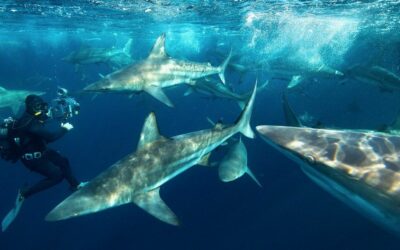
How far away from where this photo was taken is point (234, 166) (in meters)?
9.05

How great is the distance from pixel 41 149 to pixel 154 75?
12.7 ft

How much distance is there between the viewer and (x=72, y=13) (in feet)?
78.3

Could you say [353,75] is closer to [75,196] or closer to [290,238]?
[290,238]

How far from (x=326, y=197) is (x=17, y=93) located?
16.3 meters

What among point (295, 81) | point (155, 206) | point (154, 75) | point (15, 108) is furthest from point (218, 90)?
point (15, 108)

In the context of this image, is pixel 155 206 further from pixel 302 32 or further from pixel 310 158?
pixel 302 32

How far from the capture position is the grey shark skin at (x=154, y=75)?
9.52 m

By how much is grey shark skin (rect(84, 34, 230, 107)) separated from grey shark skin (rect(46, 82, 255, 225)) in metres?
2.26

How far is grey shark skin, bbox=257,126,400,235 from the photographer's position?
4191mm

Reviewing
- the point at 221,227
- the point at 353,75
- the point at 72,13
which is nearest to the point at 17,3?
the point at 72,13

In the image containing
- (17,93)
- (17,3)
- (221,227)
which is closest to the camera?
(221,227)

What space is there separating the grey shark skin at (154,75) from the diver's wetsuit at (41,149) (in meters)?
1.64

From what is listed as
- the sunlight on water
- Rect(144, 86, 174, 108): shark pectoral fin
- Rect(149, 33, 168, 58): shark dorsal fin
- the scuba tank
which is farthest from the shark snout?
the sunlight on water

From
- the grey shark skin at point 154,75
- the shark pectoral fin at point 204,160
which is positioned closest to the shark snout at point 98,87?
the grey shark skin at point 154,75
